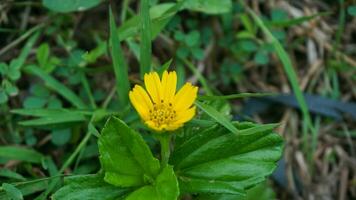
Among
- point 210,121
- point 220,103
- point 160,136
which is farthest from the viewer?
point 220,103

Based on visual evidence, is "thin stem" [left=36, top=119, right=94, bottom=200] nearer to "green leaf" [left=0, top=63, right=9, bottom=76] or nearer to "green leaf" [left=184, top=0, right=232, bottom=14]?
"green leaf" [left=0, top=63, right=9, bottom=76]

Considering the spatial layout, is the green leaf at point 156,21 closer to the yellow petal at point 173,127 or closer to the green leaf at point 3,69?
the green leaf at point 3,69

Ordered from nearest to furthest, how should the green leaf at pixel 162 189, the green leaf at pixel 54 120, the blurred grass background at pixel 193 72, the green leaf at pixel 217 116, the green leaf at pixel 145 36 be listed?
the green leaf at pixel 162 189
the green leaf at pixel 217 116
the green leaf at pixel 145 36
the green leaf at pixel 54 120
the blurred grass background at pixel 193 72

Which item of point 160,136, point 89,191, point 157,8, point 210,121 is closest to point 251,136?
point 210,121

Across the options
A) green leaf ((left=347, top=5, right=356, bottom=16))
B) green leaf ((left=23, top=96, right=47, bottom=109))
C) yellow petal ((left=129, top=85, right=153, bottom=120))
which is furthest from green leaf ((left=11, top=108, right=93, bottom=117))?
green leaf ((left=347, top=5, right=356, bottom=16))

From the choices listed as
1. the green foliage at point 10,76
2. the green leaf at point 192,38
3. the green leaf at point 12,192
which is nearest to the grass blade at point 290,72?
the green leaf at point 192,38

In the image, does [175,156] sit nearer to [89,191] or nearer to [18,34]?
[89,191]

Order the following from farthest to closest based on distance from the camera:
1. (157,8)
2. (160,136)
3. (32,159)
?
1. (157,8)
2. (32,159)
3. (160,136)

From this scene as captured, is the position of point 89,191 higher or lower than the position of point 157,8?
lower
